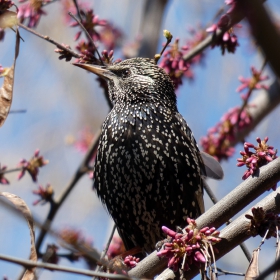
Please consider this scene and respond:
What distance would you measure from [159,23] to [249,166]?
7.72 feet

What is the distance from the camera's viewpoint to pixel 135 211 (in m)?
3.38

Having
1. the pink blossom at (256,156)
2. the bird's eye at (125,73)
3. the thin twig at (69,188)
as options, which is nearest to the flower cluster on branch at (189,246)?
the pink blossom at (256,156)

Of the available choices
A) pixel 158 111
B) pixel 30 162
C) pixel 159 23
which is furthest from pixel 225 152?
pixel 30 162

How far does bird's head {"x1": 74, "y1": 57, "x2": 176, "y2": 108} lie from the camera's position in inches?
147

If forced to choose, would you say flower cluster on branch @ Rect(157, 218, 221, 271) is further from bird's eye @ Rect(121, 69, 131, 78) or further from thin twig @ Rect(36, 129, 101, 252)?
bird's eye @ Rect(121, 69, 131, 78)

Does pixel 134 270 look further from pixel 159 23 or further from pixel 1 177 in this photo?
pixel 159 23

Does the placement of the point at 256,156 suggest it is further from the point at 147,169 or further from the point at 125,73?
the point at 125,73

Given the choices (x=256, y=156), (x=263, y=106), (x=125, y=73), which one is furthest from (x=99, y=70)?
(x=256, y=156)

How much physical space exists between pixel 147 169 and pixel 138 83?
2.63 ft

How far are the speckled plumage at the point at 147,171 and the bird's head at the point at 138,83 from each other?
0.15ft

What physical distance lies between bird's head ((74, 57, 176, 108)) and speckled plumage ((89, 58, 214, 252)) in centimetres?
5

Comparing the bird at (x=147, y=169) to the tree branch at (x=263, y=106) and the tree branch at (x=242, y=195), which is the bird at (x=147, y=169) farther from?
the tree branch at (x=242, y=195)

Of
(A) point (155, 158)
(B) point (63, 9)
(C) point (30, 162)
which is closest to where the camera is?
(A) point (155, 158)

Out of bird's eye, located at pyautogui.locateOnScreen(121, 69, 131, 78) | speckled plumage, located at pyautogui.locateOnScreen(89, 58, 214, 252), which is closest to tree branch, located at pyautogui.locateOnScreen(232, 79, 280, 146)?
speckled plumage, located at pyautogui.locateOnScreen(89, 58, 214, 252)
